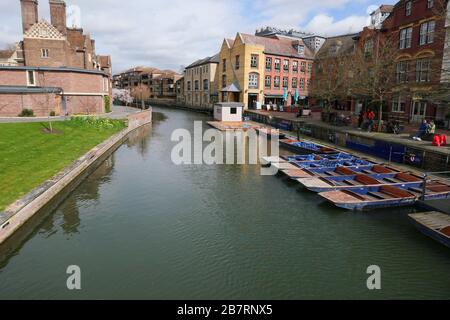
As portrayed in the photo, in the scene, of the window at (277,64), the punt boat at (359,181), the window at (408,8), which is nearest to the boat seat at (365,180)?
the punt boat at (359,181)

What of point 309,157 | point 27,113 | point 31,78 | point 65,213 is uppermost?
point 31,78

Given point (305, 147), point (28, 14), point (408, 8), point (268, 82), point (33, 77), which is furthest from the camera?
point (268, 82)

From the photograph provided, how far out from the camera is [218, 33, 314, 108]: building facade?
206ft

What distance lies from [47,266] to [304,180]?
1328cm

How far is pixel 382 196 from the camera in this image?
16953 millimetres

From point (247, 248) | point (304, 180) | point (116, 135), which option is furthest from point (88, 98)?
point (247, 248)

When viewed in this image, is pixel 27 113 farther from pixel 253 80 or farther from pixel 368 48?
pixel 368 48

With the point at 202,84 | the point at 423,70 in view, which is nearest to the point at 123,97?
the point at 202,84

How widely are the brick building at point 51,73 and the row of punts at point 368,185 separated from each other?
99.2ft

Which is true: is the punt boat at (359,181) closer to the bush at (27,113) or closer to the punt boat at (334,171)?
the punt boat at (334,171)

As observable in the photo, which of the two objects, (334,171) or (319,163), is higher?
(319,163)

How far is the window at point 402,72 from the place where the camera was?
1437 inches

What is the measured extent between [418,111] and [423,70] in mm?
4117
